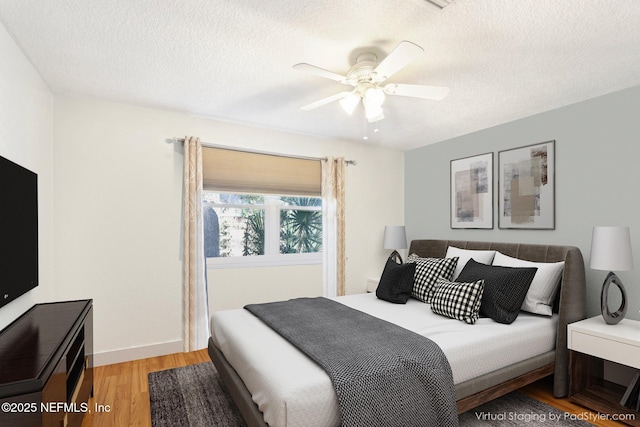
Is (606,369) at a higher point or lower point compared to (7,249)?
lower

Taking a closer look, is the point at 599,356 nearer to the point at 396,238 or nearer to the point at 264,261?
the point at 396,238

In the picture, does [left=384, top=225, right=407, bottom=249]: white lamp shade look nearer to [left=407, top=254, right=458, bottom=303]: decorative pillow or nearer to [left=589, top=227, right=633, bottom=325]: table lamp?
[left=407, top=254, right=458, bottom=303]: decorative pillow

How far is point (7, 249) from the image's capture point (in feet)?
5.98

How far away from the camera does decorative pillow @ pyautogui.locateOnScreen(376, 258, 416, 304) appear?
319cm

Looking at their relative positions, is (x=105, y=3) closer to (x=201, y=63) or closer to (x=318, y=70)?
(x=201, y=63)

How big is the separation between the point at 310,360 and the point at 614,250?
7.52ft

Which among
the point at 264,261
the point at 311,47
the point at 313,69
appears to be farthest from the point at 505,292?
the point at 264,261

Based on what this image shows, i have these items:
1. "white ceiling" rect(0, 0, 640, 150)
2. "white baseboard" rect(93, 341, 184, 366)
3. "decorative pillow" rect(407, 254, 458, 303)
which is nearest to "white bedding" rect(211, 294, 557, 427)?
"decorative pillow" rect(407, 254, 458, 303)

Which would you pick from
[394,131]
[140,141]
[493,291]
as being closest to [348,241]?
[394,131]

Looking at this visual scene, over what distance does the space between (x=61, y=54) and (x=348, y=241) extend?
134 inches

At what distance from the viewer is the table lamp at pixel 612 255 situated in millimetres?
2330

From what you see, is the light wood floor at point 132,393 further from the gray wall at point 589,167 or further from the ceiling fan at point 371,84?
the ceiling fan at point 371,84

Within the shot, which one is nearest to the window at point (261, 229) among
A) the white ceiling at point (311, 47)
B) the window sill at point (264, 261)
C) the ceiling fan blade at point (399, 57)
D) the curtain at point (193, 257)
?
the window sill at point (264, 261)

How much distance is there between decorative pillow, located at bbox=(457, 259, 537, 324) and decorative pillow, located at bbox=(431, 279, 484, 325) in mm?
96
